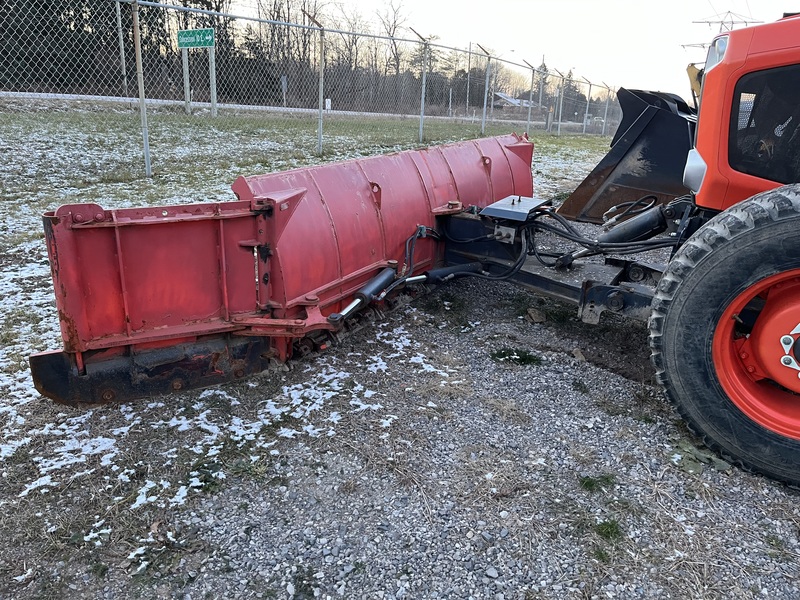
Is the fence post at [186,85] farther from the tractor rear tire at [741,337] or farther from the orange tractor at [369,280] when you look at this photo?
the tractor rear tire at [741,337]

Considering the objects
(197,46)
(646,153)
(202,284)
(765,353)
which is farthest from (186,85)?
(765,353)

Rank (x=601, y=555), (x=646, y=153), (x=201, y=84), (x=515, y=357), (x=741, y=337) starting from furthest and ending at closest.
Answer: (x=201, y=84) → (x=646, y=153) → (x=515, y=357) → (x=741, y=337) → (x=601, y=555)

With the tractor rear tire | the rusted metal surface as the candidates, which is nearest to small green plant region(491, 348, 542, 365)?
the tractor rear tire

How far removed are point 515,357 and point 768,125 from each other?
1.86 metres

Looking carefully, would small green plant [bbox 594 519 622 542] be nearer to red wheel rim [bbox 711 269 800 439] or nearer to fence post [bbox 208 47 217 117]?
red wheel rim [bbox 711 269 800 439]

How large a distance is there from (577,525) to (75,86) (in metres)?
10.5

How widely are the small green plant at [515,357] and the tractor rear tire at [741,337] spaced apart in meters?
1.05

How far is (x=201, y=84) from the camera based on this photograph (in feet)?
39.1

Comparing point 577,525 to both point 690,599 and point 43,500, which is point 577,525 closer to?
point 690,599

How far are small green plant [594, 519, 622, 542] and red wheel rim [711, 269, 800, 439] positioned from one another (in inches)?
A: 32.1

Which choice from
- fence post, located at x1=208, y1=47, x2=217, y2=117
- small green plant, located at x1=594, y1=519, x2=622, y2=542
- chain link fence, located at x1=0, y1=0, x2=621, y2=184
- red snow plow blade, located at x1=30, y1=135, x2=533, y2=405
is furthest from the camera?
fence post, located at x1=208, y1=47, x2=217, y2=117

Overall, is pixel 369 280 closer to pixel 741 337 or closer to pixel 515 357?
pixel 515 357

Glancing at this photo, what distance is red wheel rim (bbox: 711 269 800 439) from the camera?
8.32 feet

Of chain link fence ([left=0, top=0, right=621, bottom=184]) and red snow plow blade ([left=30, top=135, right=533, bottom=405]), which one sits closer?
red snow plow blade ([left=30, top=135, right=533, bottom=405])
